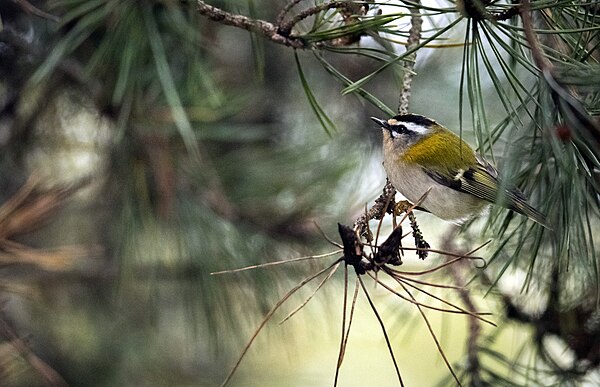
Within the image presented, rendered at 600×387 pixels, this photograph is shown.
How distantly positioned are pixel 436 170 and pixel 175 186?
1.17 ft

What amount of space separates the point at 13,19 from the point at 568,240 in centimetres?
76

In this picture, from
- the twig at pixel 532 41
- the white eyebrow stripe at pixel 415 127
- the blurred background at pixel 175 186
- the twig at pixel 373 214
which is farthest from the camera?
the blurred background at pixel 175 186

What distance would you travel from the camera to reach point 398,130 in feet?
2.42

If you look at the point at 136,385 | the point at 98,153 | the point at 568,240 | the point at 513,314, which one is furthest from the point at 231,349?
the point at 568,240

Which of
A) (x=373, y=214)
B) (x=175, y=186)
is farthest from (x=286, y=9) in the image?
(x=175, y=186)

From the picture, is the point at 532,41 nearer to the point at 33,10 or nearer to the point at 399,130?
the point at 399,130

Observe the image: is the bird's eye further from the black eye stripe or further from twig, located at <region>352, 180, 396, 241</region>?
twig, located at <region>352, 180, 396, 241</region>

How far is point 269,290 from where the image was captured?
108 cm

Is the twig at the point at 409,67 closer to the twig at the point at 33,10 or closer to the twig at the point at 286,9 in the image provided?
the twig at the point at 286,9

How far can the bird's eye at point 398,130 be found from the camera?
72 centimetres

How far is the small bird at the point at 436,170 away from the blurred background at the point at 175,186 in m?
0.06

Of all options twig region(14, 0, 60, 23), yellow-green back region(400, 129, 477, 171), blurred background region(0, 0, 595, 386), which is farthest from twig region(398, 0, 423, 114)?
twig region(14, 0, 60, 23)

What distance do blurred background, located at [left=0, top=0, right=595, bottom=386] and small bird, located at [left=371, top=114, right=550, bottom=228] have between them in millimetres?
64

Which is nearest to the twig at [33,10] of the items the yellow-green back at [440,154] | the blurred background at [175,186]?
the blurred background at [175,186]
